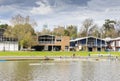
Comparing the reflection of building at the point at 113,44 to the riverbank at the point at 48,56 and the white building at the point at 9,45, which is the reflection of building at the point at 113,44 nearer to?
the riverbank at the point at 48,56

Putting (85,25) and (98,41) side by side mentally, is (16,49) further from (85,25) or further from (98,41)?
(85,25)

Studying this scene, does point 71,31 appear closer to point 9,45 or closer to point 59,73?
point 9,45

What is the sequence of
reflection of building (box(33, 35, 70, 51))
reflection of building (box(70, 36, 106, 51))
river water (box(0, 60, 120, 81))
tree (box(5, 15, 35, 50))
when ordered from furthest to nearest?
1. reflection of building (box(70, 36, 106, 51))
2. reflection of building (box(33, 35, 70, 51))
3. tree (box(5, 15, 35, 50))
4. river water (box(0, 60, 120, 81))

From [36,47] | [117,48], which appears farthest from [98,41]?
[36,47]

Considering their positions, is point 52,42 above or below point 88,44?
above

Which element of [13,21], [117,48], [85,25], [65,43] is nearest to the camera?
[13,21]

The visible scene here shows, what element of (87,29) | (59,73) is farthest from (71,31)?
(59,73)

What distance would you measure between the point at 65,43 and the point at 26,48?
689 inches

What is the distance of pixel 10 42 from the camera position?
131 metres

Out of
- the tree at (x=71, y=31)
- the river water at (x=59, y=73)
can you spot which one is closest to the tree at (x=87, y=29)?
the tree at (x=71, y=31)

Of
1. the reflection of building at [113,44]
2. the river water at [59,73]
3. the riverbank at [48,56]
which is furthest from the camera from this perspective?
the reflection of building at [113,44]

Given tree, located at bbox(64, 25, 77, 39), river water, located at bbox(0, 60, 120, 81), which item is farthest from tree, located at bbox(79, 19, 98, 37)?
river water, located at bbox(0, 60, 120, 81)

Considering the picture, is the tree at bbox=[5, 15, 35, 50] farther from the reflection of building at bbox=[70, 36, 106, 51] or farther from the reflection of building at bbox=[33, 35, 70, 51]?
the reflection of building at bbox=[70, 36, 106, 51]

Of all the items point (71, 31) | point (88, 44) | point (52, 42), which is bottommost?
point (88, 44)
